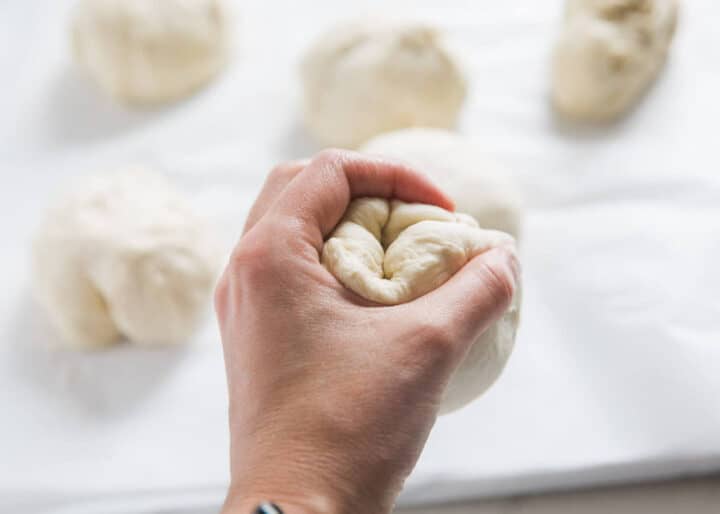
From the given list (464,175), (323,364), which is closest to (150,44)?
(464,175)

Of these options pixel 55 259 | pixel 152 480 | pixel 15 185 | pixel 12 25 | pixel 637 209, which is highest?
pixel 12 25

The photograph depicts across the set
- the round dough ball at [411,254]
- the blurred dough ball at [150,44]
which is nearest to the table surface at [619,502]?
the round dough ball at [411,254]

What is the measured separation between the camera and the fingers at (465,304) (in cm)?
87

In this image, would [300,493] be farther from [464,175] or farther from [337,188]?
[464,175]

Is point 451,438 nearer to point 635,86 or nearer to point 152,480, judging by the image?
point 152,480

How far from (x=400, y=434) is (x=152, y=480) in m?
0.71

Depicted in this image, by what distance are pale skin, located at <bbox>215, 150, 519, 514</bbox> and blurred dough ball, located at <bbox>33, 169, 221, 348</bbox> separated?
1.77 ft

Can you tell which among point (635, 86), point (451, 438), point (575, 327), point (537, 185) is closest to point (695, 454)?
point (575, 327)

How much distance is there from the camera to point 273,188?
3.67ft

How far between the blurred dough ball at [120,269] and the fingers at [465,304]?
722mm

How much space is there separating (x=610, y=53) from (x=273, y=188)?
99cm

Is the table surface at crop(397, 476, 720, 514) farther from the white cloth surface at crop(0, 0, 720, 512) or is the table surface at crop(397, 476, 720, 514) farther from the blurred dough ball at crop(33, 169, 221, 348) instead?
the blurred dough ball at crop(33, 169, 221, 348)

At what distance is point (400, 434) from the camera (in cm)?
85

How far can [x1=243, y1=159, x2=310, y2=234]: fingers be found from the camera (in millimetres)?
1108
